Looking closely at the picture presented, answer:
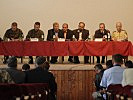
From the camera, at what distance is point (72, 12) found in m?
13.8

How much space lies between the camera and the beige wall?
13.7m

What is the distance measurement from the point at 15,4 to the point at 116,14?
414 centimetres

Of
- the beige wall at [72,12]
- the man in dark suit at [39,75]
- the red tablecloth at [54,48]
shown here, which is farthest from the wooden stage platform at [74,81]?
the beige wall at [72,12]

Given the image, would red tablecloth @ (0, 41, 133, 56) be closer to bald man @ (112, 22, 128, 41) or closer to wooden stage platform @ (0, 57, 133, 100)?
wooden stage platform @ (0, 57, 133, 100)

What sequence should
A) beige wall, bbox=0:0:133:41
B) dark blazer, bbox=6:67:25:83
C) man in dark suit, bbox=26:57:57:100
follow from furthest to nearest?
beige wall, bbox=0:0:133:41, man in dark suit, bbox=26:57:57:100, dark blazer, bbox=6:67:25:83

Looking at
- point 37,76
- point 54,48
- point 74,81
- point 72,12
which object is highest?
point 72,12

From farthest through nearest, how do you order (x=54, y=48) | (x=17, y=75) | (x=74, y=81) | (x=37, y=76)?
(x=54, y=48) → (x=74, y=81) → (x=37, y=76) → (x=17, y=75)

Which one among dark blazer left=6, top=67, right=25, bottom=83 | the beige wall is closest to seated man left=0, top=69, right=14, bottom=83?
dark blazer left=6, top=67, right=25, bottom=83

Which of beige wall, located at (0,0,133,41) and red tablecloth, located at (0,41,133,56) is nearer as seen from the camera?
red tablecloth, located at (0,41,133,56)

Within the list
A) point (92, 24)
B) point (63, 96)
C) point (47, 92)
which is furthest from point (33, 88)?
point (92, 24)

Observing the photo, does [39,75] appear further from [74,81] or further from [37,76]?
[74,81]

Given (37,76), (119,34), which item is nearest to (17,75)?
(37,76)

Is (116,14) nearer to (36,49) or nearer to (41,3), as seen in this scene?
(41,3)

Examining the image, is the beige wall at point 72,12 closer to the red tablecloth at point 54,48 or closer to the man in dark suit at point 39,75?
the red tablecloth at point 54,48
